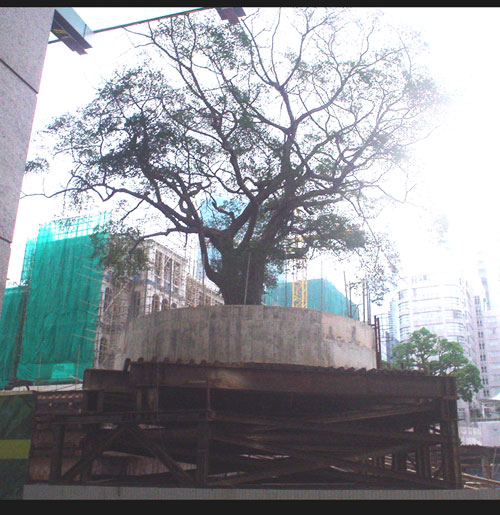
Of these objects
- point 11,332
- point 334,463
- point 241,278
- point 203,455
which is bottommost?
point 334,463

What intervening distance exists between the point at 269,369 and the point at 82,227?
121 ft

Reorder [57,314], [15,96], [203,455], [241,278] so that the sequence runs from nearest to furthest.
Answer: [15,96], [203,455], [241,278], [57,314]

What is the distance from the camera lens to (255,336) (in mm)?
15125

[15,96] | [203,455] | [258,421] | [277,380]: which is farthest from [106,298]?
[15,96]

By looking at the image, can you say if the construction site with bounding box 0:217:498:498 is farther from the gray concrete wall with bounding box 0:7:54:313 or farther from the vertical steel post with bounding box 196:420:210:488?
the gray concrete wall with bounding box 0:7:54:313

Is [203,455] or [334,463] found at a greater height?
[203,455]

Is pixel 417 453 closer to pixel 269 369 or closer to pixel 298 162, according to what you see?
pixel 269 369

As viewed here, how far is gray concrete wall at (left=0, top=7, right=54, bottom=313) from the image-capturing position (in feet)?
21.9

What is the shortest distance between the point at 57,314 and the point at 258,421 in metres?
32.7

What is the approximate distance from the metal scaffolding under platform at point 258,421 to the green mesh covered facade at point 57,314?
2746 cm

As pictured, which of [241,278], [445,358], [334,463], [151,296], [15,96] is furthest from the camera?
[445,358]

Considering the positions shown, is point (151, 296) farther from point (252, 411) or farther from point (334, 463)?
point (334, 463)

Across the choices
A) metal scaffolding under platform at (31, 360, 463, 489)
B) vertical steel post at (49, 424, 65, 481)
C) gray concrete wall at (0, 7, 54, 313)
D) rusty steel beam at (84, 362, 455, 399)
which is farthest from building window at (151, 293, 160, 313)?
gray concrete wall at (0, 7, 54, 313)

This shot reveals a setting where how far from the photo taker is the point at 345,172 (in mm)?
19750
